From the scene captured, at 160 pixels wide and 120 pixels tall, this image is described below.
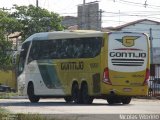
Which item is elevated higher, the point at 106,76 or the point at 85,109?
the point at 106,76

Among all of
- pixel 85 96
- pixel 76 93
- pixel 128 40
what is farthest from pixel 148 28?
pixel 128 40

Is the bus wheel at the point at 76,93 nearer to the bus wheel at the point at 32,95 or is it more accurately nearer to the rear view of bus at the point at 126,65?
the rear view of bus at the point at 126,65

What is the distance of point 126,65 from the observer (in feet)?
92.2

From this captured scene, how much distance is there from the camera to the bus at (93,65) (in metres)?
28.0

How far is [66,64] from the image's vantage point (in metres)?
30.2

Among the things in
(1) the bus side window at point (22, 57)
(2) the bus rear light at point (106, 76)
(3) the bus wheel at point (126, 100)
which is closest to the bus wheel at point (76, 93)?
(2) the bus rear light at point (106, 76)

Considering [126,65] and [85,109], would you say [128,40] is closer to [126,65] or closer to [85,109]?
[126,65]

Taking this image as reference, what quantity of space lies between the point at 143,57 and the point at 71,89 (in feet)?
13.1

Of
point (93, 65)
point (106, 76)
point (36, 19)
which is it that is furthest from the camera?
point (36, 19)

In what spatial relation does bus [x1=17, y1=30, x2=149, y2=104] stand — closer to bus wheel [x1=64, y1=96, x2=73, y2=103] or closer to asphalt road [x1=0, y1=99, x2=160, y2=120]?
bus wheel [x1=64, y1=96, x2=73, y2=103]

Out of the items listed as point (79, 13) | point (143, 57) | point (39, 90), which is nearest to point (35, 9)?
point (79, 13)

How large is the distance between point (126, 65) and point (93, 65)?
156 centimetres

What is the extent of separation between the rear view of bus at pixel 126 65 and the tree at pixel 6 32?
33491 millimetres

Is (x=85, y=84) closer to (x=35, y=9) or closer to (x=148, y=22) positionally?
(x=35, y=9)
